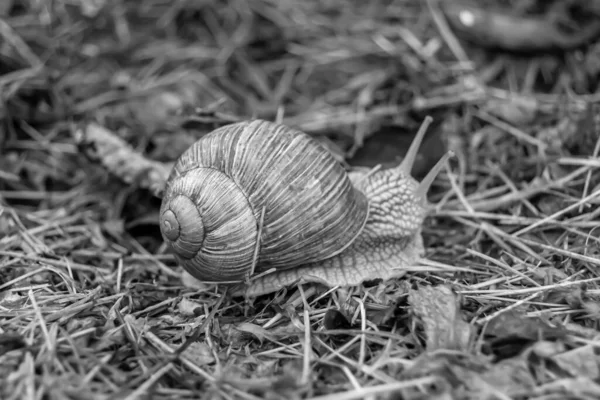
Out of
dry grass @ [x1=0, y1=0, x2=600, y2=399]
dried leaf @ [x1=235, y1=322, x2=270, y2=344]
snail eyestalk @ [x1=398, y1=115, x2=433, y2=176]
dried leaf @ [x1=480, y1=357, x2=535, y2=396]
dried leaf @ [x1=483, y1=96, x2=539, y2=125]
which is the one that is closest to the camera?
dried leaf @ [x1=480, y1=357, x2=535, y2=396]

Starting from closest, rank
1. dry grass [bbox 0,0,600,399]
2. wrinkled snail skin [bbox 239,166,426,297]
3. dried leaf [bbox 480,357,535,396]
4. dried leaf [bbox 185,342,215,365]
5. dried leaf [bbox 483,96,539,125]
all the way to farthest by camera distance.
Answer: dried leaf [bbox 480,357,535,396]
dry grass [bbox 0,0,600,399]
dried leaf [bbox 185,342,215,365]
wrinkled snail skin [bbox 239,166,426,297]
dried leaf [bbox 483,96,539,125]

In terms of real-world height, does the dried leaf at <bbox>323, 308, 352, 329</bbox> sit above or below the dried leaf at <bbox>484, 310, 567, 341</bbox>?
below

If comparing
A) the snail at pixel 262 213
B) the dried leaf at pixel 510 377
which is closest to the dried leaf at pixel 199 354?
the snail at pixel 262 213

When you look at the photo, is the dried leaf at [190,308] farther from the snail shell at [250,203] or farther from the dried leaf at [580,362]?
the dried leaf at [580,362]

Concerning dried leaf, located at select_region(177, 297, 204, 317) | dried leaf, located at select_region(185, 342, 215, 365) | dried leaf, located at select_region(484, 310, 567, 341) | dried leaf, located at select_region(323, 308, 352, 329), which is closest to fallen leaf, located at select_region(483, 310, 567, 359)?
dried leaf, located at select_region(484, 310, 567, 341)

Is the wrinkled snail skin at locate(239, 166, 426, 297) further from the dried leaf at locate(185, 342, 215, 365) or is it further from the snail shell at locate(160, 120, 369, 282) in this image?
the dried leaf at locate(185, 342, 215, 365)

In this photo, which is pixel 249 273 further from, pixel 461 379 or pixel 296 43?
pixel 296 43

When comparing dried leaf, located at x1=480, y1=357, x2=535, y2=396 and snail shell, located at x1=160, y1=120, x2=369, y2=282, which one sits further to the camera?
snail shell, located at x1=160, y1=120, x2=369, y2=282

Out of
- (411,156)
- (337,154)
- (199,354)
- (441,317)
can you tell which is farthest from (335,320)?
(337,154)

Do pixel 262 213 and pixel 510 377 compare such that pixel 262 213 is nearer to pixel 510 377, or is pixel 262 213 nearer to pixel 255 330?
pixel 255 330
